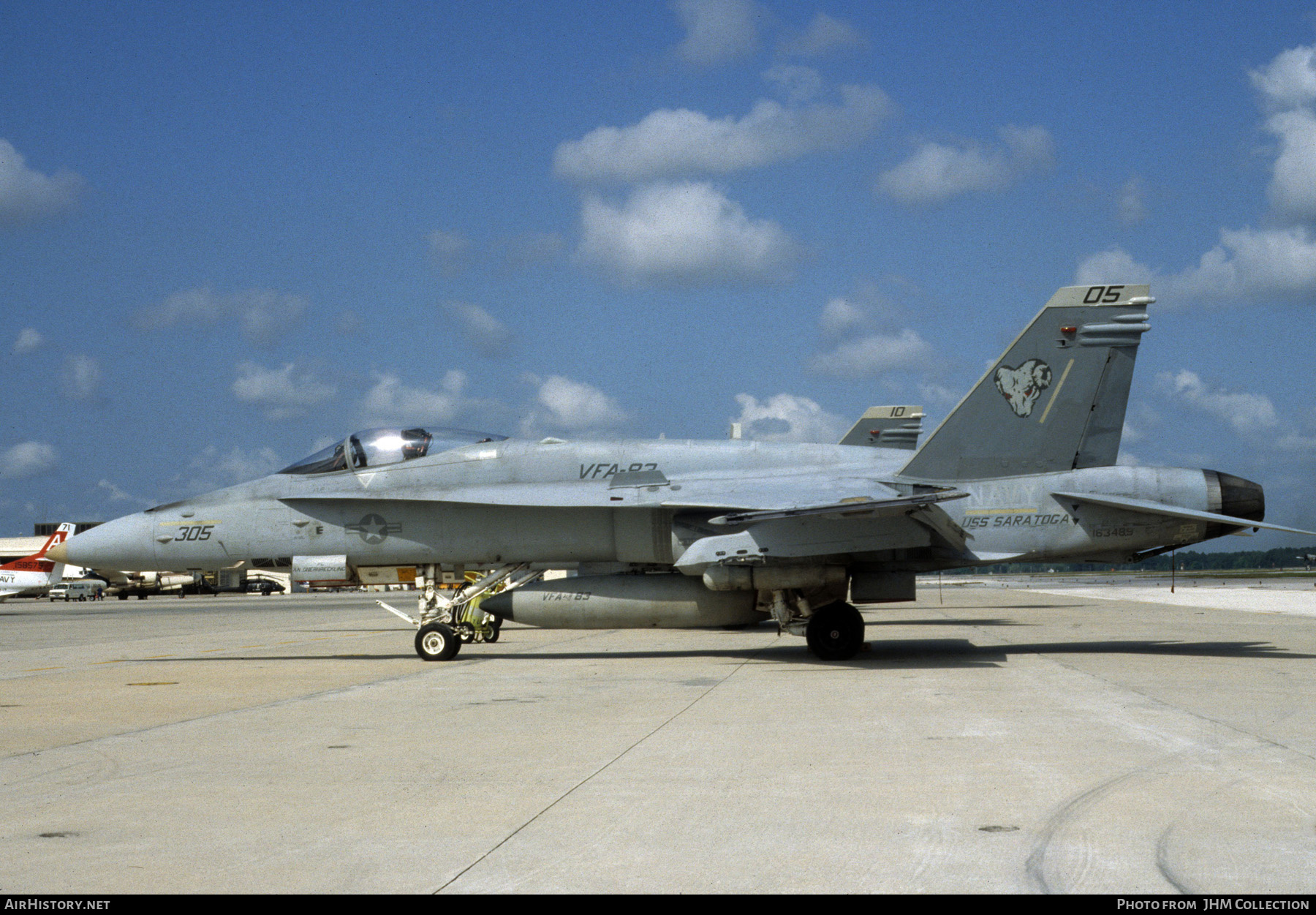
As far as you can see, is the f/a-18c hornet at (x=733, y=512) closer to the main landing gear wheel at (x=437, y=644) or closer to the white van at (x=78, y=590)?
the main landing gear wheel at (x=437, y=644)

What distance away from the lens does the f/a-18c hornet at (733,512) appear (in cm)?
1362

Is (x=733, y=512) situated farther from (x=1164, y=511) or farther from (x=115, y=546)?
(x=115, y=546)

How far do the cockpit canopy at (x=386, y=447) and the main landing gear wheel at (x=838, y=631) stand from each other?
4.98 metres

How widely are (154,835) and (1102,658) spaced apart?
1219 centimetres

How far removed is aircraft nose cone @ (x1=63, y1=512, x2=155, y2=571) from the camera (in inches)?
584

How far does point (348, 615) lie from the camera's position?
33.6 m

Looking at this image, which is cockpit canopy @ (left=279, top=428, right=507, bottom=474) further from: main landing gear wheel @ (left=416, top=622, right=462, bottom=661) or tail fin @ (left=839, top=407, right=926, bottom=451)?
tail fin @ (left=839, top=407, right=926, bottom=451)

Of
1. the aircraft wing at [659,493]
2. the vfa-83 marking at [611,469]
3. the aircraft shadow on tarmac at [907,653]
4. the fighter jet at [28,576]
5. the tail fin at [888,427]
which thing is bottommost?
the aircraft shadow on tarmac at [907,653]

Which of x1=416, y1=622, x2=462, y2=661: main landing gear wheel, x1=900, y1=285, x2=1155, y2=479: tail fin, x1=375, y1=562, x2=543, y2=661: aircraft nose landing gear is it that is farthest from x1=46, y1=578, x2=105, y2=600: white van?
x1=900, y1=285, x2=1155, y2=479: tail fin

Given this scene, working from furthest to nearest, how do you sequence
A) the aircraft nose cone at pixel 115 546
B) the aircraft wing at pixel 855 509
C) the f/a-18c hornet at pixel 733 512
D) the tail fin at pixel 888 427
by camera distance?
the tail fin at pixel 888 427 < the aircraft nose cone at pixel 115 546 < the f/a-18c hornet at pixel 733 512 < the aircraft wing at pixel 855 509

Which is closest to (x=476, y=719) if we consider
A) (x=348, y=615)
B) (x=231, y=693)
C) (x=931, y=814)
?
(x=231, y=693)

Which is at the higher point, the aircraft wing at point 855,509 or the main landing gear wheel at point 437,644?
the aircraft wing at point 855,509

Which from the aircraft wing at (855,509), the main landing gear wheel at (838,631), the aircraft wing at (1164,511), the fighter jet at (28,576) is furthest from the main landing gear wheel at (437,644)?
the fighter jet at (28,576)

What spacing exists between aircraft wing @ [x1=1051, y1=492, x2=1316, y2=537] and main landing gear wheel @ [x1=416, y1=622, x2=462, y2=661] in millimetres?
8590
